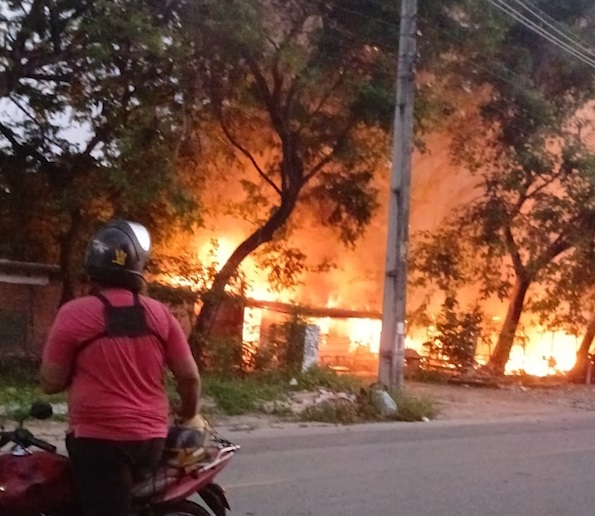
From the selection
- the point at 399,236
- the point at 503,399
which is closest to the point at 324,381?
the point at 399,236

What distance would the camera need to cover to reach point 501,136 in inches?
961

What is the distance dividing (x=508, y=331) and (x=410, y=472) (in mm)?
16365

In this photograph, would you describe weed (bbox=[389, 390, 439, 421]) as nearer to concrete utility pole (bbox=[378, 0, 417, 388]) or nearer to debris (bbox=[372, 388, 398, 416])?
debris (bbox=[372, 388, 398, 416])

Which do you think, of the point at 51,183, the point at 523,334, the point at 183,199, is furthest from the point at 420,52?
the point at 523,334

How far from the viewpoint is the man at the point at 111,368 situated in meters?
4.13

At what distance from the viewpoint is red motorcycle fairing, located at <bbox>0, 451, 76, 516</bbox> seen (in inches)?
165

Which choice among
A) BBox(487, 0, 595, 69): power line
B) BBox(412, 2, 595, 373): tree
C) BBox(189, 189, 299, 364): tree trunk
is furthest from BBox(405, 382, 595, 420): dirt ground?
BBox(487, 0, 595, 69): power line

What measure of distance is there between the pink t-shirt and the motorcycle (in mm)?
251

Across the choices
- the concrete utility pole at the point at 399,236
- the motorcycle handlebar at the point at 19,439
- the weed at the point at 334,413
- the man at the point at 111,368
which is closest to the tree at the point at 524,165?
the concrete utility pole at the point at 399,236

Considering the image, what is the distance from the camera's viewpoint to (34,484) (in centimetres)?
422

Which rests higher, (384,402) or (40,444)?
(40,444)

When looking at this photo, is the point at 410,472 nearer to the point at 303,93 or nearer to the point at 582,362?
the point at 303,93

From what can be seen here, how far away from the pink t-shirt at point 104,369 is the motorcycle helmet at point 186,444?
0.38 m

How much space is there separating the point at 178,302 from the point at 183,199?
10.4 feet
